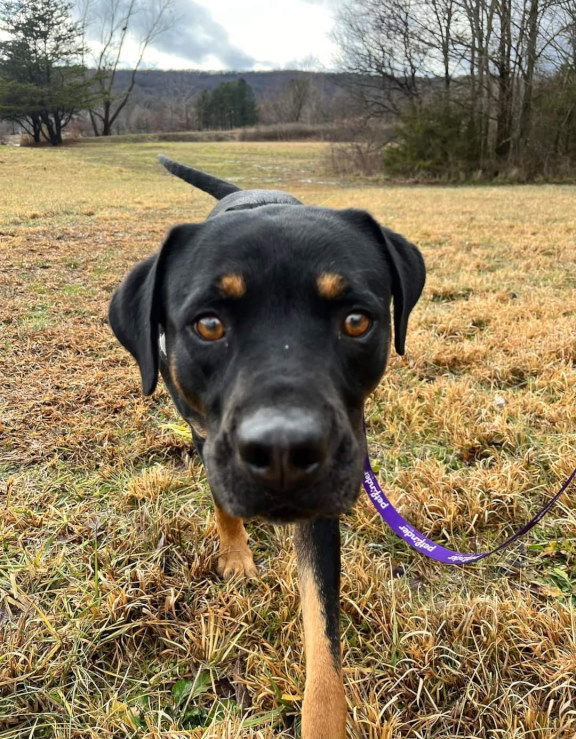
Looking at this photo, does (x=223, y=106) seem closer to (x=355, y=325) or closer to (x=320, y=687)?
(x=355, y=325)

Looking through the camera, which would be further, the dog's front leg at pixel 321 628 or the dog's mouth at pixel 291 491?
the dog's front leg at pixel 321 628

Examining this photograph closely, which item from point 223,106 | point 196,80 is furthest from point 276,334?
point 196,80

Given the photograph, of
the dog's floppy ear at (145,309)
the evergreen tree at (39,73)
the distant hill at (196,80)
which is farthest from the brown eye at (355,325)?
the distant hill at (196,80)

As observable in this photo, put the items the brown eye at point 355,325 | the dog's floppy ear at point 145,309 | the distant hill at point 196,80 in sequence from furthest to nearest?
1. the distant hill at point 196,80
2. the dog's floppy ear at point 145,309
3. the brown eye at point 355,325

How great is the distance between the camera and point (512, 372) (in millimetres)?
3965

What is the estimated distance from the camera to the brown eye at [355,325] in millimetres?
1822

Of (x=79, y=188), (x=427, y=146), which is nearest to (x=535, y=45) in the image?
(x=427, y=146)

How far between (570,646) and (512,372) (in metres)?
2.45

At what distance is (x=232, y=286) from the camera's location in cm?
175

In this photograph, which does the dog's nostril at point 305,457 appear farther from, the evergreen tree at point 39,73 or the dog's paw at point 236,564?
the evergreen tree at point 39,73

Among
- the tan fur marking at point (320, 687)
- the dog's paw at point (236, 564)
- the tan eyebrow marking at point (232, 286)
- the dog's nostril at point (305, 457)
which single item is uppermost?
the tan eyebrow marking at point (232, 286)

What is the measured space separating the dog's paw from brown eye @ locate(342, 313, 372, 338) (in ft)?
3.63

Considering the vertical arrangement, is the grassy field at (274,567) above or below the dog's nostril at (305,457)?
below

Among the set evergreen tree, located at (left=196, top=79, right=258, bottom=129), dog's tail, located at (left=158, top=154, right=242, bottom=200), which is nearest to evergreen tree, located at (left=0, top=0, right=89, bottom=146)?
evergreen tree, located at (left=196, top=79, right=258, bottom=129)
